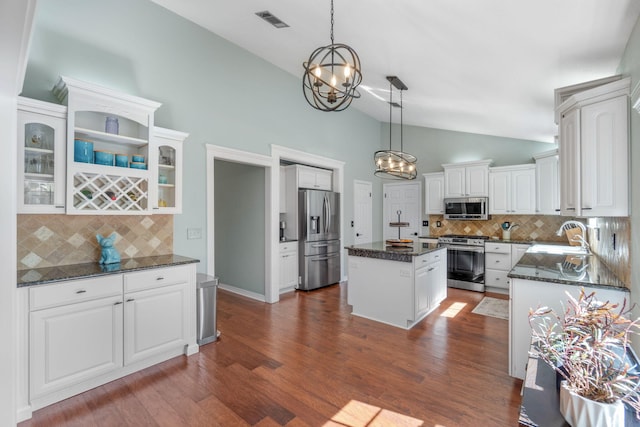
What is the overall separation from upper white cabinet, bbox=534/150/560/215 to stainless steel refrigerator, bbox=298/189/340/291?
11.2 feet

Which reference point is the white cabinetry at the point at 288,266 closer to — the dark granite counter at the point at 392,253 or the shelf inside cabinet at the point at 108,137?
the dark granite counter at the point at 392,253

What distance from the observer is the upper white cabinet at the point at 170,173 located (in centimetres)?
320

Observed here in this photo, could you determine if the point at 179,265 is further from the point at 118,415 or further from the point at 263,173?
the point at 263,173

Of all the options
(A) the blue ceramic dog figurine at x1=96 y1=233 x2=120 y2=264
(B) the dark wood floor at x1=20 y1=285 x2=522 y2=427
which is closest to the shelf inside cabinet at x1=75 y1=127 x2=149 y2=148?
(A) the blue ceramic dog figurine at x1=96 y1=233 x2=120 y2=264

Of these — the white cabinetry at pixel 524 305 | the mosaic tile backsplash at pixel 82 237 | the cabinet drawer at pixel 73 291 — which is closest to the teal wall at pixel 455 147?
the white cabinetry at pixel 524 305

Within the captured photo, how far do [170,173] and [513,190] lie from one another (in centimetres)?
540

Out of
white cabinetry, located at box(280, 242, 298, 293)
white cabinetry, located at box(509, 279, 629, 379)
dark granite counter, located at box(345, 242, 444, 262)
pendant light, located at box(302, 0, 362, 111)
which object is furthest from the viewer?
white cabinetry, located at box(280, 242, 298, 293)

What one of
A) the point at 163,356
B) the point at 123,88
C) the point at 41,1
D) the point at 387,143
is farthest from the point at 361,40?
the point at 387,143

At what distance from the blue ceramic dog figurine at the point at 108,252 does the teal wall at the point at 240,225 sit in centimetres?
220

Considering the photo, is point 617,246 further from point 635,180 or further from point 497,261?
point 497,261

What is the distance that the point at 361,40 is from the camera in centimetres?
325

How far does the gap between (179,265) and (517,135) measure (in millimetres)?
5744

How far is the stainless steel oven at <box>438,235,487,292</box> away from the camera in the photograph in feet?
17.5

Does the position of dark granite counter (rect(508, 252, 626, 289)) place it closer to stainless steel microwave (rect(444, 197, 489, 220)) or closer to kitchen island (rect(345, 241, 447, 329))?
kitchen island (rect(345, 241, 447, 329))
